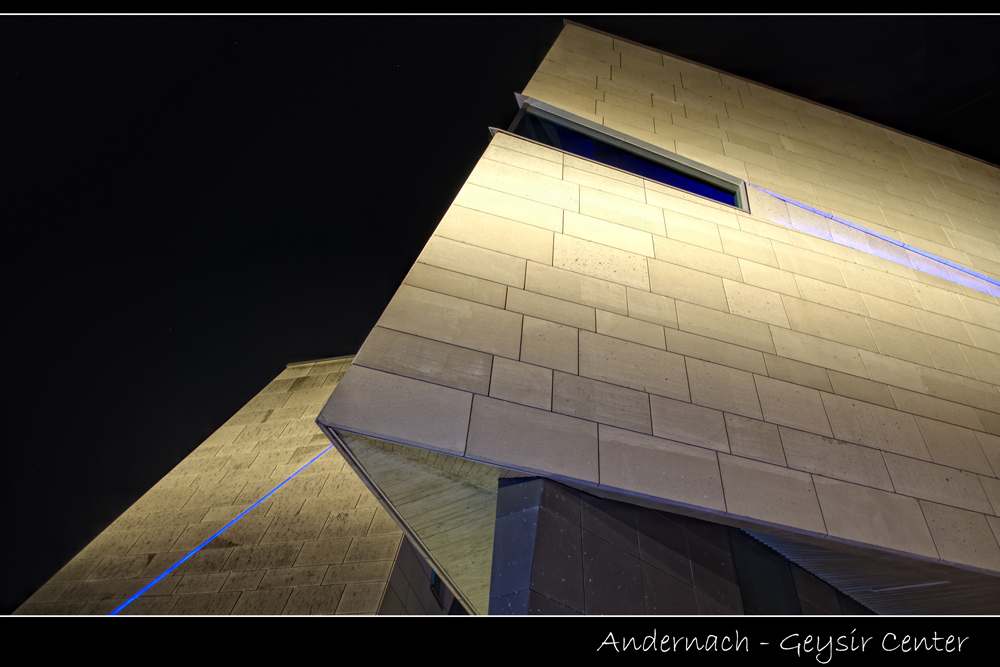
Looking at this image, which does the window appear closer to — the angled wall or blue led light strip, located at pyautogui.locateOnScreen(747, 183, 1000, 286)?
the angled wall

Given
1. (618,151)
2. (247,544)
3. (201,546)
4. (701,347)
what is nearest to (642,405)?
(701,347)

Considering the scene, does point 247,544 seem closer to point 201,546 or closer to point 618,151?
point 201,546

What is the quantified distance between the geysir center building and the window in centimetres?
3

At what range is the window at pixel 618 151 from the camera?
648cm

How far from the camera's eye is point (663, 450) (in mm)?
3883

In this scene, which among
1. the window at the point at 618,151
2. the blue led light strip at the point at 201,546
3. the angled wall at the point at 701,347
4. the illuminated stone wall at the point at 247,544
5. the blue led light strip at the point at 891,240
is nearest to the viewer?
the angled wall at the point at 701,347

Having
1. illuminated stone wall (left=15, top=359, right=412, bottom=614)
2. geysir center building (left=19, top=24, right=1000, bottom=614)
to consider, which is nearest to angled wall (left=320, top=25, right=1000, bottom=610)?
geysir center building (left=19, top=24, right=1000, bottom=614)

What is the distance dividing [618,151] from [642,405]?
3709 millimetres

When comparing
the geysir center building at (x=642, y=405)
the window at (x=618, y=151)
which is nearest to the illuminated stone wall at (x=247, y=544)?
the geysir center building at (x=642, y=405)

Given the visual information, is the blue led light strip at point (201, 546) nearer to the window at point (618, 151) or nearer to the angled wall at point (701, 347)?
the angled wall at point (701, 347)

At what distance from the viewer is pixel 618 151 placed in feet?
21.9

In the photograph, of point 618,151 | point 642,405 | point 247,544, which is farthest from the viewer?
point 247,544

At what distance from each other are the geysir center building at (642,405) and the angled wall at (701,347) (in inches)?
1.0
